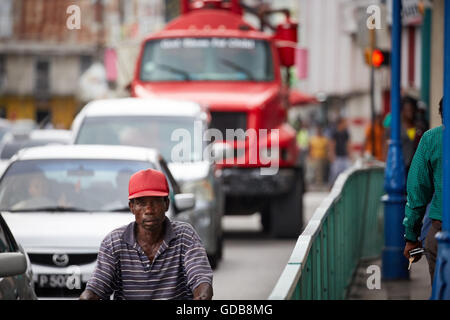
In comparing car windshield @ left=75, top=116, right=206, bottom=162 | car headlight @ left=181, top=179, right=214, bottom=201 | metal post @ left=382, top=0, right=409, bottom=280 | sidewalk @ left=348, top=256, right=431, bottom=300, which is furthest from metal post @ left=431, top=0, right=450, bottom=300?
car windshield @ left=75, top=116, right=206, bottom=162

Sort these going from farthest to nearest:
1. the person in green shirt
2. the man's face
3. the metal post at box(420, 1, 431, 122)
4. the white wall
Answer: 1. the white wall
2. the metal post at box(420, 1, 431, 122)
3. the person in green shirt
4. the man's face

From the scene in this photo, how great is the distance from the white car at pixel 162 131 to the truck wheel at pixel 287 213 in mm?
3058

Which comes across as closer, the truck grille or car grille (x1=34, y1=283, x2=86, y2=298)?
car grille (x1=34, y1=283, x2=86, y2=298)

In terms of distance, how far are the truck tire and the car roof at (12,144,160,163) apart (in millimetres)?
7720

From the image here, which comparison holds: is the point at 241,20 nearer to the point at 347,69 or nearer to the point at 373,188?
the point at 373,188

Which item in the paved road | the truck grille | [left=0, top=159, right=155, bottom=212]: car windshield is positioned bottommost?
the paved road

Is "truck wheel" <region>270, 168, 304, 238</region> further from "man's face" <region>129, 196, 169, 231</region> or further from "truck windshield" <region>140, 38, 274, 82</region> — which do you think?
"man's face" <region>129, 196, 169, 231</region>

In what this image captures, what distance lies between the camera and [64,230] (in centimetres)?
1091

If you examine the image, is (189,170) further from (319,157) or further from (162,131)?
(319,157)

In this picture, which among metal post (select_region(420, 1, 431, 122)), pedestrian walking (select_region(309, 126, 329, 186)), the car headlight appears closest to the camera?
the car headlight

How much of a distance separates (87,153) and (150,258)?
5695 mm

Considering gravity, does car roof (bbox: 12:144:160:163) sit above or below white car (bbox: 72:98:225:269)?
above

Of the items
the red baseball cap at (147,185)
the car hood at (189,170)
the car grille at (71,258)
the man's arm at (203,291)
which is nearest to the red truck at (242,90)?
the car hood at (189,170)

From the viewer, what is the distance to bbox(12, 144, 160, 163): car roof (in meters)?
12.3
